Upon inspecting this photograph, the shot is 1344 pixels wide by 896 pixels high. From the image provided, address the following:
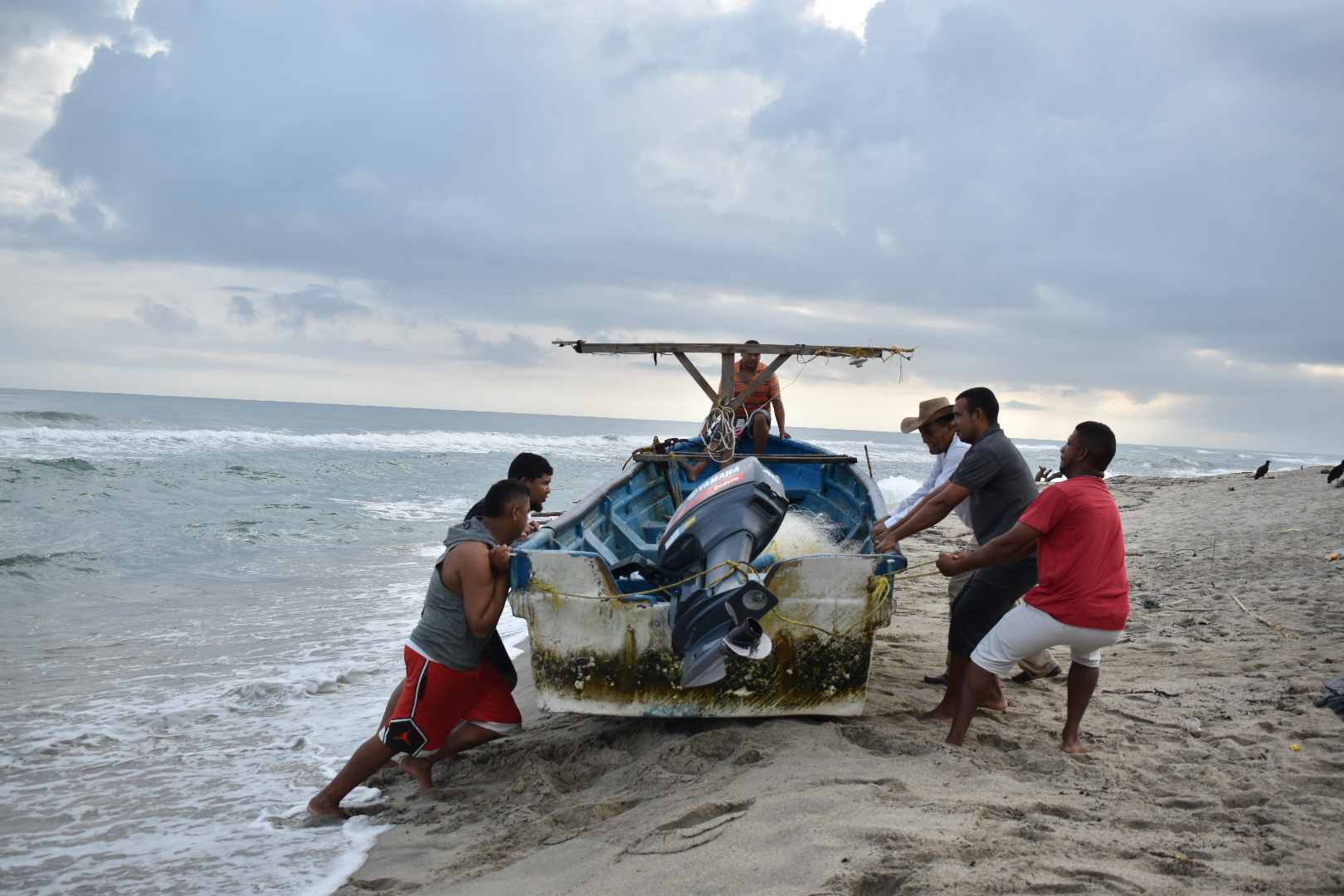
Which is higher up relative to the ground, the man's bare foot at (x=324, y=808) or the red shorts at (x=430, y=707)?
the red shorts at (x=430, y=707)

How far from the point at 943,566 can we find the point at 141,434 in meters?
32.4

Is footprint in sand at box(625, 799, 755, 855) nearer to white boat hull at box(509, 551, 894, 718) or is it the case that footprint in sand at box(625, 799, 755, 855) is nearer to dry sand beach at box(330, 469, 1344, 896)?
dry sand beach at box(330, 469, 1344, 896)

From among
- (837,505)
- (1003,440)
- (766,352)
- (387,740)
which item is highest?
(766,352)

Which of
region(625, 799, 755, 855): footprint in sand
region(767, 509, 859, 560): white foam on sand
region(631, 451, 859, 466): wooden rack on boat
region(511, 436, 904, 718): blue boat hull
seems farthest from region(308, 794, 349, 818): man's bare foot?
region(631, 451, 859, 466): wooden rack on boat

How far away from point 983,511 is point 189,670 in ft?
18.5

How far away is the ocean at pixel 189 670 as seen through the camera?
3471mm

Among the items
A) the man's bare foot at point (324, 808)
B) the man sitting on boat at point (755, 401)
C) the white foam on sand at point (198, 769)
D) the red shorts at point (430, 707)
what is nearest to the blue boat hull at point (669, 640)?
the red shorts at point (430, 707)

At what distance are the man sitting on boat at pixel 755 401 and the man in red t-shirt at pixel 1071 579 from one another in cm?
569

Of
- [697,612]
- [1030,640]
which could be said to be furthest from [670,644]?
[1030,640]

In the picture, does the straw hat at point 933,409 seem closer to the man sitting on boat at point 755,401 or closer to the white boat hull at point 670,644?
the white boat hull at point 670,644

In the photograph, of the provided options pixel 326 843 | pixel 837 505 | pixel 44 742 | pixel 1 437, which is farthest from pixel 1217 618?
pixel 1 437

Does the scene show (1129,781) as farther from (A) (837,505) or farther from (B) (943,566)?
(A) (837,505)

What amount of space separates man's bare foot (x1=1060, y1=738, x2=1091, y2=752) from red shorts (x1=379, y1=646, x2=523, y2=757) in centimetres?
Result: 251

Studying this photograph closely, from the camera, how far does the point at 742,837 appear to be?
8.75 feet
